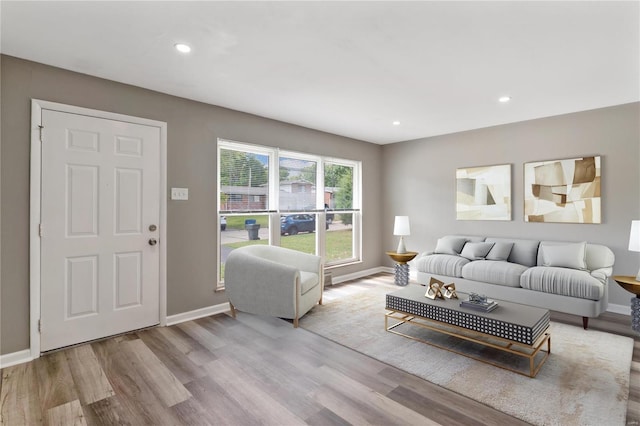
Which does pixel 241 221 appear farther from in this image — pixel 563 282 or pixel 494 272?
pixel 563 282

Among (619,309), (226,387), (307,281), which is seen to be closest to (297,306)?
(307,281)

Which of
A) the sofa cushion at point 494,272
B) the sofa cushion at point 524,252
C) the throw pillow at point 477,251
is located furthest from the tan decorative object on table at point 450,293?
the sofa cushion at point 524,252

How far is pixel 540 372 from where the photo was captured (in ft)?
8.13

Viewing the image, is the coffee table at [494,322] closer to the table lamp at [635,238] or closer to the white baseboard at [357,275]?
the table lamp at [635,238]

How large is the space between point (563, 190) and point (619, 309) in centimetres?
155

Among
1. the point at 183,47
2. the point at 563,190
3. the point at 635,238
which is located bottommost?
the point at 635,238

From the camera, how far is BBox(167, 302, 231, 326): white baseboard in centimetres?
353

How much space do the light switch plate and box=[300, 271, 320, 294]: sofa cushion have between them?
1.60 meters

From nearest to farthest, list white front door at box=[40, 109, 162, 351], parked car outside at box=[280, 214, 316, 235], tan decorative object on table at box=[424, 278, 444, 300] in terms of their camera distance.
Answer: white front door at box=[40, 109, 162, 351], tan decorative object on table at box=[424, 278, 444, 300], parked car outside at box=[280, 214, 316, 235]

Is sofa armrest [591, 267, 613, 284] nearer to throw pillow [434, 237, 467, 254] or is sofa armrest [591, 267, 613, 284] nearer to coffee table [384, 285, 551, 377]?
coffee table [384, 285, 551, 377]

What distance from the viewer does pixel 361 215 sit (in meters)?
5.94

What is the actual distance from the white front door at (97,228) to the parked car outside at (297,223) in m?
1.82

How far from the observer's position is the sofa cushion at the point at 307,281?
3.54 metres

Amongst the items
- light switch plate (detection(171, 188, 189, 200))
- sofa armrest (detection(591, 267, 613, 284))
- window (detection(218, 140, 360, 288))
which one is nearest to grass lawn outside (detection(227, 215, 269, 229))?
window (detection(218, 140, 360, 288))
